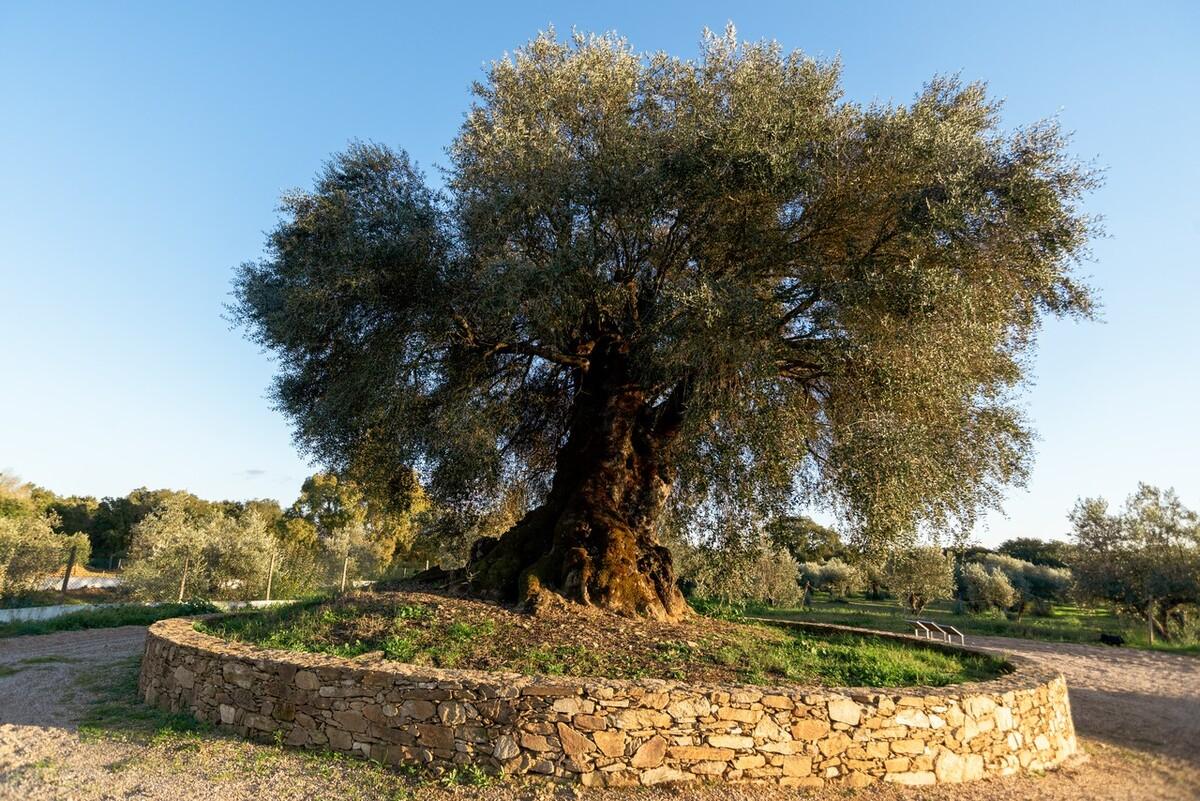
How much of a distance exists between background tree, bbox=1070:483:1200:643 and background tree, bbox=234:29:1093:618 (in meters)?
18.8

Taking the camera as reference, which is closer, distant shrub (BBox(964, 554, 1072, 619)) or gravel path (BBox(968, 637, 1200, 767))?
gravel path (BBox(968, 637, 1200, 767))

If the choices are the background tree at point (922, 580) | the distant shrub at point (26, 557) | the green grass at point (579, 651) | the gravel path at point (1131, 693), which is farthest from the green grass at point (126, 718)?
the background tree at point (922, 580)

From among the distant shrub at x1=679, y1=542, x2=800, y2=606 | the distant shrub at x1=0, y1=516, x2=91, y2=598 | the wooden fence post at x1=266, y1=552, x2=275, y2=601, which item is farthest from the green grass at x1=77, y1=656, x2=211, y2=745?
the distant shrub at x1=0, y1=516, x2=91, y2=598

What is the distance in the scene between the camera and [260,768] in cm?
653

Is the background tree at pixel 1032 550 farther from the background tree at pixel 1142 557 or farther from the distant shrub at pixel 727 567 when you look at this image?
the distant shrub at pixel 727 567

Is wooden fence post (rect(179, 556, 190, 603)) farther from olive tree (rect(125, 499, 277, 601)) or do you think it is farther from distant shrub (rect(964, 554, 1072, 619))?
distant shrub (rect(964, 554, 1072, 619))

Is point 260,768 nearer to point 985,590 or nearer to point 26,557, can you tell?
point 26,557

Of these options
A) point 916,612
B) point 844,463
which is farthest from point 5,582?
point 916,612

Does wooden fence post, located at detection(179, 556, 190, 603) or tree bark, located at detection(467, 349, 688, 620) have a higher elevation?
tree bark, located at detection(467, 349, 688, 620)

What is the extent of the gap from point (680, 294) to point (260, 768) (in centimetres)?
730

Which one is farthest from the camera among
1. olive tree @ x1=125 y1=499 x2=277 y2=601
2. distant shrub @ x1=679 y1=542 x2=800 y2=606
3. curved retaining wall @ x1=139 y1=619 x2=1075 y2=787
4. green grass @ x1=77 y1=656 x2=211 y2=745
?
olive tree @ x1=125 y1=499 x2=277 y2=601

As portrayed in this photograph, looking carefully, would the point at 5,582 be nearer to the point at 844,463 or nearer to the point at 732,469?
the point at 732,469

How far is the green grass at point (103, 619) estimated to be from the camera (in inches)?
644

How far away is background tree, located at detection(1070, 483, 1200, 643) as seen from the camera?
2394 centimetres
